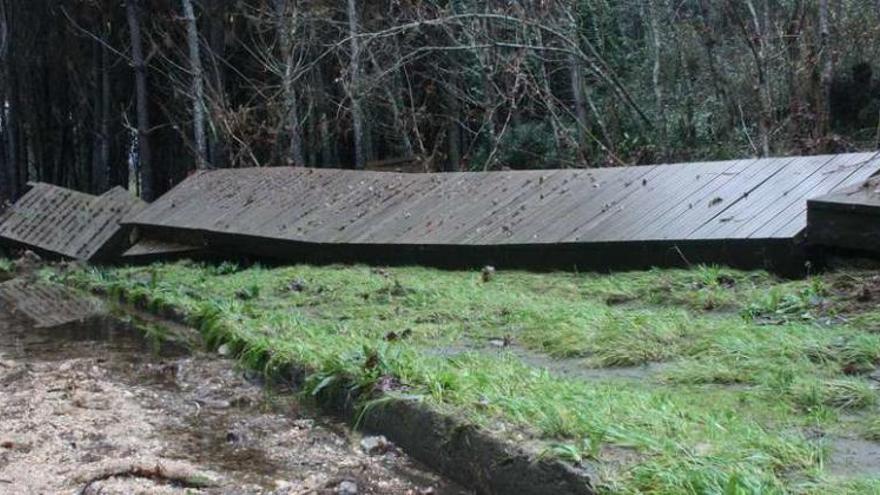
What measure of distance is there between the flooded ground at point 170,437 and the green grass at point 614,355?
0.84ft

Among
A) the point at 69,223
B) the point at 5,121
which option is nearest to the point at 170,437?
the point at 69,223

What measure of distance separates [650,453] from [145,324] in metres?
5.00

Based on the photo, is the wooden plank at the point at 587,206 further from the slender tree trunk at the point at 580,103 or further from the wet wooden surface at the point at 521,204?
the slender tree trunk at the point at 580,103

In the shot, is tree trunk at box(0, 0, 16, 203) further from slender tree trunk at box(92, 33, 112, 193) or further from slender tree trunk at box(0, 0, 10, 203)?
slender tree trunk at box(92, 33, 112, 193)

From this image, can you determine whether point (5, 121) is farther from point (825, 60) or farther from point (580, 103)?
point (825, 60)

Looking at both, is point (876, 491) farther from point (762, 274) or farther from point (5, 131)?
point (5, 131)

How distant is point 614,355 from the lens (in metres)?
4.37

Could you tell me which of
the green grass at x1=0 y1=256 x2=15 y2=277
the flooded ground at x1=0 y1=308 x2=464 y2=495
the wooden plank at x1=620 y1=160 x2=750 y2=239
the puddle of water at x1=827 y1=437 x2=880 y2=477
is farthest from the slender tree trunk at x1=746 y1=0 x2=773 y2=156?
the puddle of water at x1=827 y1=437 x2=880 y2=477

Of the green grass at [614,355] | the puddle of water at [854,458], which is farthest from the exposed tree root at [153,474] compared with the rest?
the puddle of water at [854,458]

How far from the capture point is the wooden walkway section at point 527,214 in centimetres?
642

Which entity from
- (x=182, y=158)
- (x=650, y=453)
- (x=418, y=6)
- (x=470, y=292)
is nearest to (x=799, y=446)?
(x=650, y=453)

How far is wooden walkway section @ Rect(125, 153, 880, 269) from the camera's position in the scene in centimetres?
642

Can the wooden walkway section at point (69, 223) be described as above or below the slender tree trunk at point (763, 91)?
below

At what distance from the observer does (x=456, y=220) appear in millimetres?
8211
